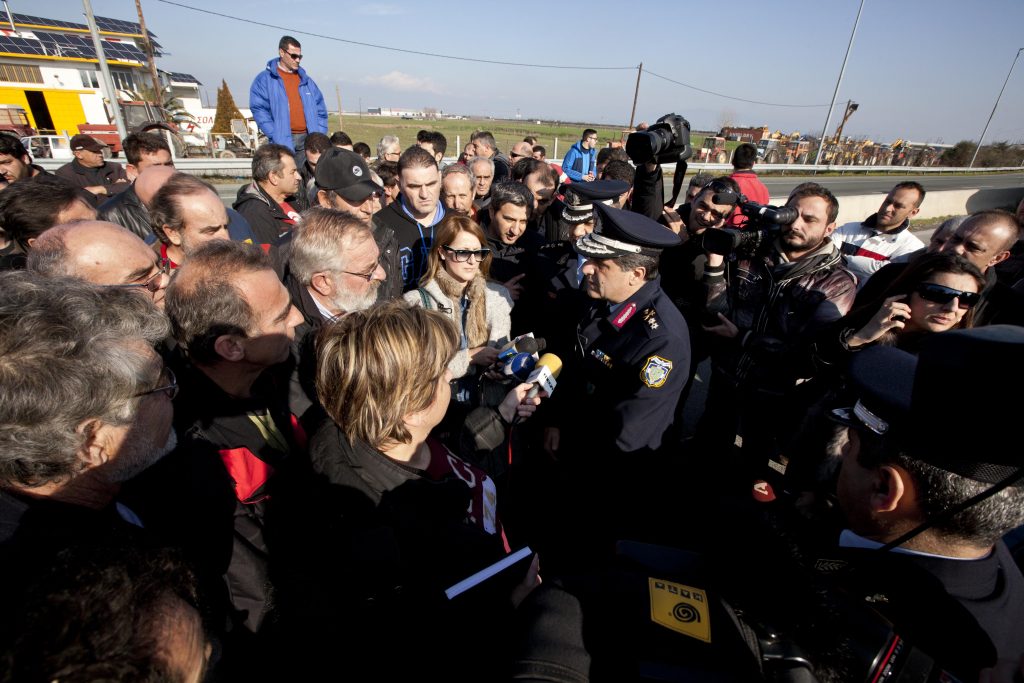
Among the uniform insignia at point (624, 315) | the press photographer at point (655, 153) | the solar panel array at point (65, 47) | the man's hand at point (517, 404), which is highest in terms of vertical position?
the solar panel array at point (65, 47)

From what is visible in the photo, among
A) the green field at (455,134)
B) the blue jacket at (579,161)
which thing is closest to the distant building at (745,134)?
the green field at (455,134)

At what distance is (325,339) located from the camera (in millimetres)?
1562

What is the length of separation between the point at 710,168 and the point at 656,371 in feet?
87.5

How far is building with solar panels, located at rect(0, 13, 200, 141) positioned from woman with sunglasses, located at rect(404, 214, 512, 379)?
24.9 metres

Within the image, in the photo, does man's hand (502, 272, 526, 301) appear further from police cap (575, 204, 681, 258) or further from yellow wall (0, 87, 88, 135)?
yellow wall (0, 87, 88, 135)

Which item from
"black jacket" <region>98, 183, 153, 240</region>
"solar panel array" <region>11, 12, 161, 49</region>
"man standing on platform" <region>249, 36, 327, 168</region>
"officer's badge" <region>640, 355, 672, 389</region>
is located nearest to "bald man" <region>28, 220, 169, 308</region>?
"black jacket" <region>98, 183, 153, 240</region>

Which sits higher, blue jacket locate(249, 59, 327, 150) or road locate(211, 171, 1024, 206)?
blue jacket locate(249, 59, 327, 150)

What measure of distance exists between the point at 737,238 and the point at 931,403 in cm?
199

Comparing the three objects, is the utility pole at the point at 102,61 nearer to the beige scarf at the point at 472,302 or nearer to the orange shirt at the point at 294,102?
the orange shirt at the point at 294,102

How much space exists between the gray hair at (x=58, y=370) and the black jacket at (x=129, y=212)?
11.0 ft

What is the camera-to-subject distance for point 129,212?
4.03m

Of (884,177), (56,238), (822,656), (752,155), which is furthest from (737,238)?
(884,177)

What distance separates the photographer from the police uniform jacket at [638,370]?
7.93ft

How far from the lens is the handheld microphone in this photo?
8.11ft
